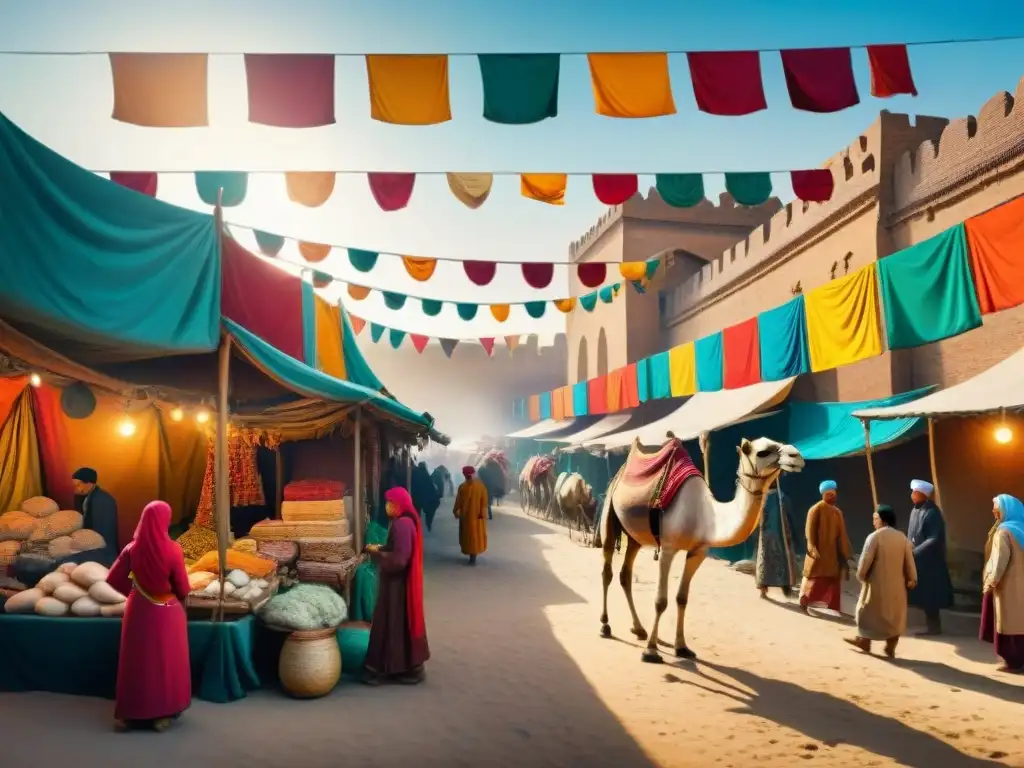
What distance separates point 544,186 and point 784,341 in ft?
16.2

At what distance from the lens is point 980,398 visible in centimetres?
756

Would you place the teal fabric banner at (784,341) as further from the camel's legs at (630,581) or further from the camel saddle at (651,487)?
the camel's legs at (630,581)

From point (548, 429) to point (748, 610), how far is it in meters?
20.9

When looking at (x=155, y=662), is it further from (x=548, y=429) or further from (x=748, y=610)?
(x=548, y=429)

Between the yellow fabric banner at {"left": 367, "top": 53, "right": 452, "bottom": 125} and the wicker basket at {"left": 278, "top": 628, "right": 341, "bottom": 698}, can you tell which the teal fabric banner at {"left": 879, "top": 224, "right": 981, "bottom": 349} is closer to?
the yellow fabric banner at {"left": 367, "top": 53, "right": 452, "bottom": 125}

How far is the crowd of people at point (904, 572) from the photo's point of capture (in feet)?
20.4

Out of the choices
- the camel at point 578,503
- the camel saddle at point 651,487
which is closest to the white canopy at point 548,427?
the camel at point 578,503

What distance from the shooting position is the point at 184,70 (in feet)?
21.5

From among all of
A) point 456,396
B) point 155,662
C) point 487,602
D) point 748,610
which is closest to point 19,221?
point 155,662

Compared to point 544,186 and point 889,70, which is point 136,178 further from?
point 889,70

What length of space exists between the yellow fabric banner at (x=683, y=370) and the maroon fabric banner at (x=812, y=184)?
21.0 ft

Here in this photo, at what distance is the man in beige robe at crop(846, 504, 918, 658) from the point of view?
6668 mm

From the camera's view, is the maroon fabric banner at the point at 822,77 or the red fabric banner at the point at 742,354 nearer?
the maroon fabric banner at the point at 822,77

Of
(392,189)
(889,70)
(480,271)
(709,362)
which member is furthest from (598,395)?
(889,70)
